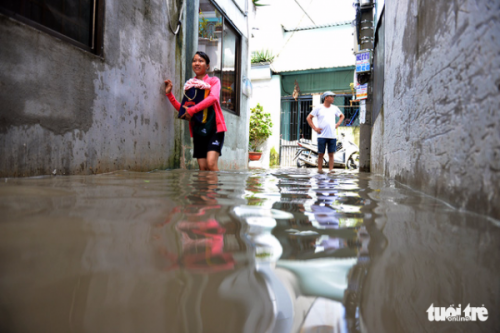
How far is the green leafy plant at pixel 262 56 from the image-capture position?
517 inches

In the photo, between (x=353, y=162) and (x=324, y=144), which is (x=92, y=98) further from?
(x=353, y=162)

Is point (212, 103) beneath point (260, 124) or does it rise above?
beneath

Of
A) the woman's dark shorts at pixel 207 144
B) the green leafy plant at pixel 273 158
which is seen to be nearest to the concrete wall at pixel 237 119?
the woman's dark shorts at pixel 207 144

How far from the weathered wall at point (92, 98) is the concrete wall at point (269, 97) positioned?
8.80 meters

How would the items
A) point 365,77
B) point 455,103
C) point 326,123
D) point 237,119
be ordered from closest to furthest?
point 455,103 < point 326,123 < point 365,77 < point 237,119

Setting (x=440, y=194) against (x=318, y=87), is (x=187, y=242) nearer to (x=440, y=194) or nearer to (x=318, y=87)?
(x=440, y=194)

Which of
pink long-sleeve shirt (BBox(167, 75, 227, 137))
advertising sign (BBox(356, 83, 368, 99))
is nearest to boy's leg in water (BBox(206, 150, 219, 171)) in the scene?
pink long-sleeve shirt (BBox(167, 75, 227, 137))

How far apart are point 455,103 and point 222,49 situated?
5.56 m

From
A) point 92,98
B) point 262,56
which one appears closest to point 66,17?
point 92,98

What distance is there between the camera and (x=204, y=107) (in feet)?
12.6

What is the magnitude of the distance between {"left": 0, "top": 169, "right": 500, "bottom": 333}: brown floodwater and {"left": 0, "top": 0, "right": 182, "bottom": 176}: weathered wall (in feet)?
5.19

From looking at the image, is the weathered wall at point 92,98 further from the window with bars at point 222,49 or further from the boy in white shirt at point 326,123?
the boy in white shirt at point 326,123

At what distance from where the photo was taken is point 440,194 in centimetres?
145

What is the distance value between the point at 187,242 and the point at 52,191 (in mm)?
1067
